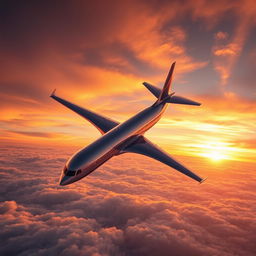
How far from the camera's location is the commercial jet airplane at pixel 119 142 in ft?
72.7

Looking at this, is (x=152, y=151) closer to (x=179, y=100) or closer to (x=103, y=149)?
(x=103, y=149)

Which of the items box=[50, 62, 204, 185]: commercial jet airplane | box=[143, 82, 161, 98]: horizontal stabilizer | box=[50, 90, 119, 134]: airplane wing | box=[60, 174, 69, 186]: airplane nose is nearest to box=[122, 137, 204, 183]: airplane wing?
box=[50, 62, 204, 185]: commercial jet airplane

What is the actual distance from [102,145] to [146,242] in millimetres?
202408

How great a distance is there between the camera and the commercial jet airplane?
72.7 ft

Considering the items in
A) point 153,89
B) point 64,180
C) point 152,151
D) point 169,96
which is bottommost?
point 64,180

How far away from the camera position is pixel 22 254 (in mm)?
144125

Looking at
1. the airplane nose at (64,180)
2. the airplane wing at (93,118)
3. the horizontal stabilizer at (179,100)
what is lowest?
the airplane nose at (64,180)

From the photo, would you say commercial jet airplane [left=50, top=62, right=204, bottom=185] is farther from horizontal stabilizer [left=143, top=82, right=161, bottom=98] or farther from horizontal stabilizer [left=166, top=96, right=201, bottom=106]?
horizontal stabilizer [left=143, top=82, right=161, bottom=98]

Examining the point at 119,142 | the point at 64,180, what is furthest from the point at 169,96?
the point at 64,180

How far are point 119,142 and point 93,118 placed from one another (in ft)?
46.2

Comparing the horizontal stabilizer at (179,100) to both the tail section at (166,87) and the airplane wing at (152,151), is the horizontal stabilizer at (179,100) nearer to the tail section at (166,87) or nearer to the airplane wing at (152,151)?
the tail section at (166,87)

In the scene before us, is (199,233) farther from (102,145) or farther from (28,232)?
(102,145)

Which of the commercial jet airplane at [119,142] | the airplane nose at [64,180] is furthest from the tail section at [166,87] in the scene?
the airplane nose at [64,180]

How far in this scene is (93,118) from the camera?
39.8 metres
